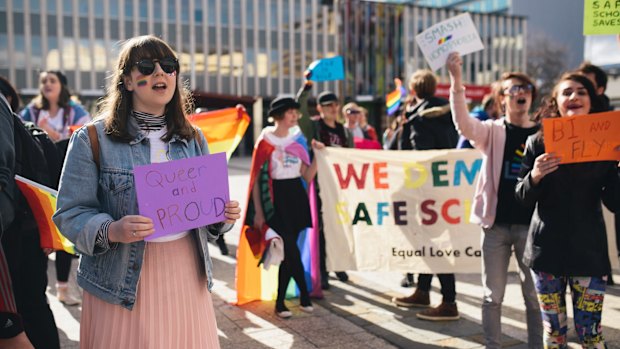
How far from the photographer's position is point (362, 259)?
5.59 m

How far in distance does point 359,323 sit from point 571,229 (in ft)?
7.31

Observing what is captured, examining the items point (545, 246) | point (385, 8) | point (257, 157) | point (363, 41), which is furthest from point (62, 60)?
point (545, 246)

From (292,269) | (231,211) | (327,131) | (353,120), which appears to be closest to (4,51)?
(353,120)

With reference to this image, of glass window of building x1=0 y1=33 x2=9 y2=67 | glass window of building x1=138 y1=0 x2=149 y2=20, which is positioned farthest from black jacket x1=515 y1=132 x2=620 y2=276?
glass window of building x1=138 y1=0 x2=149 y2=20

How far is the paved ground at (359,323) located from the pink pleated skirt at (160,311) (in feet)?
6.97

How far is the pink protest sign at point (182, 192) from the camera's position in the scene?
2.25 meters

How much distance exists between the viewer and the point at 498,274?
12.8 ft

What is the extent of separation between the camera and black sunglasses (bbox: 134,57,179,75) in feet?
7.95

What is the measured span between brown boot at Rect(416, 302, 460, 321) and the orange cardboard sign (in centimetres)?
227

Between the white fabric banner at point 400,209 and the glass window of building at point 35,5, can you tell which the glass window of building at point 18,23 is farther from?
the white fabric banner at point 400,209

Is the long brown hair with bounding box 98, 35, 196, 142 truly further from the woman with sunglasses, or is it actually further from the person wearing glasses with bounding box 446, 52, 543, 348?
the person wearing glasses with bounding box 446, 52, 543, 348

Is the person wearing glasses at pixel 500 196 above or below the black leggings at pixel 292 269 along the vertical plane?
above

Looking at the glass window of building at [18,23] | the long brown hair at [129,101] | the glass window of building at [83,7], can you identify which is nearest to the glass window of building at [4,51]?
the glass window of building at [18,23]

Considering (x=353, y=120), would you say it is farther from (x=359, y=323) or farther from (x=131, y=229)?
(x=131, y=229)
